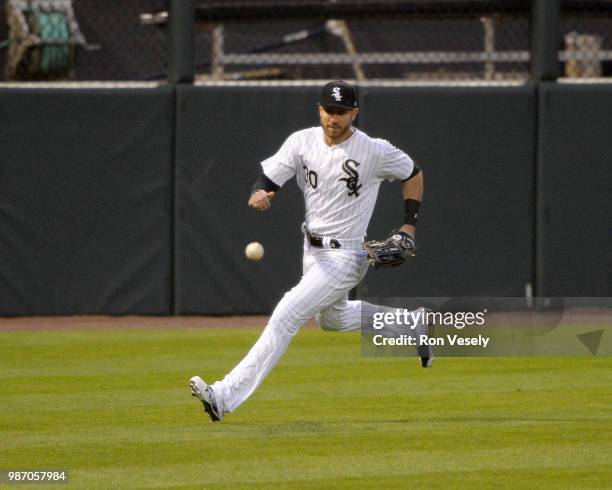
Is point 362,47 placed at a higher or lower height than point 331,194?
higher

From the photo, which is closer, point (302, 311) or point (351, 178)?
point (302, 311)

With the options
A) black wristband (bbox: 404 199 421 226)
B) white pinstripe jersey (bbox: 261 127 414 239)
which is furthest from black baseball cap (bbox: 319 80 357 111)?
black wristband (bbox: 404 199 421 226)

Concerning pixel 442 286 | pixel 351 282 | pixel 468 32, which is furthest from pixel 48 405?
pixel 468 32

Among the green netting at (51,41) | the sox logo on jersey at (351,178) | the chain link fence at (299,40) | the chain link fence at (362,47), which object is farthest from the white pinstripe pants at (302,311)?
the chain link fence at (362,47)

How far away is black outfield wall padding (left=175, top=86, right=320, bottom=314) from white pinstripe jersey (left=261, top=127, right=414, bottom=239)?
5273 millimetres

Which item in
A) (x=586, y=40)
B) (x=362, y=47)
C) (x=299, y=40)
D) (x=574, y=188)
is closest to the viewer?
(x=574, y=188)

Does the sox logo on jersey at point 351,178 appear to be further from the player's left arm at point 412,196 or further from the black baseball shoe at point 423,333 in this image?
the black baseball shoe at point 423,333

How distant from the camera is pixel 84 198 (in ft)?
43.9

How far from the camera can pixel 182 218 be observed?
13.4 metres

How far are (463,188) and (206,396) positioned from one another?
6634mm

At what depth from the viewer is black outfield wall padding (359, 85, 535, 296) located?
13.5 metres

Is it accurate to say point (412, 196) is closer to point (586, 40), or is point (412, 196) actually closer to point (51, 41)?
point (51, 41)

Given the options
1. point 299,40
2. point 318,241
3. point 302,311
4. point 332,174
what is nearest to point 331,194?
point 332,174

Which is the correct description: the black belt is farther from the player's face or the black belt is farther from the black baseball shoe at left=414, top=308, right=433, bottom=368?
the black baseball shoe at left=414, top=308, right=433, bottom=368
